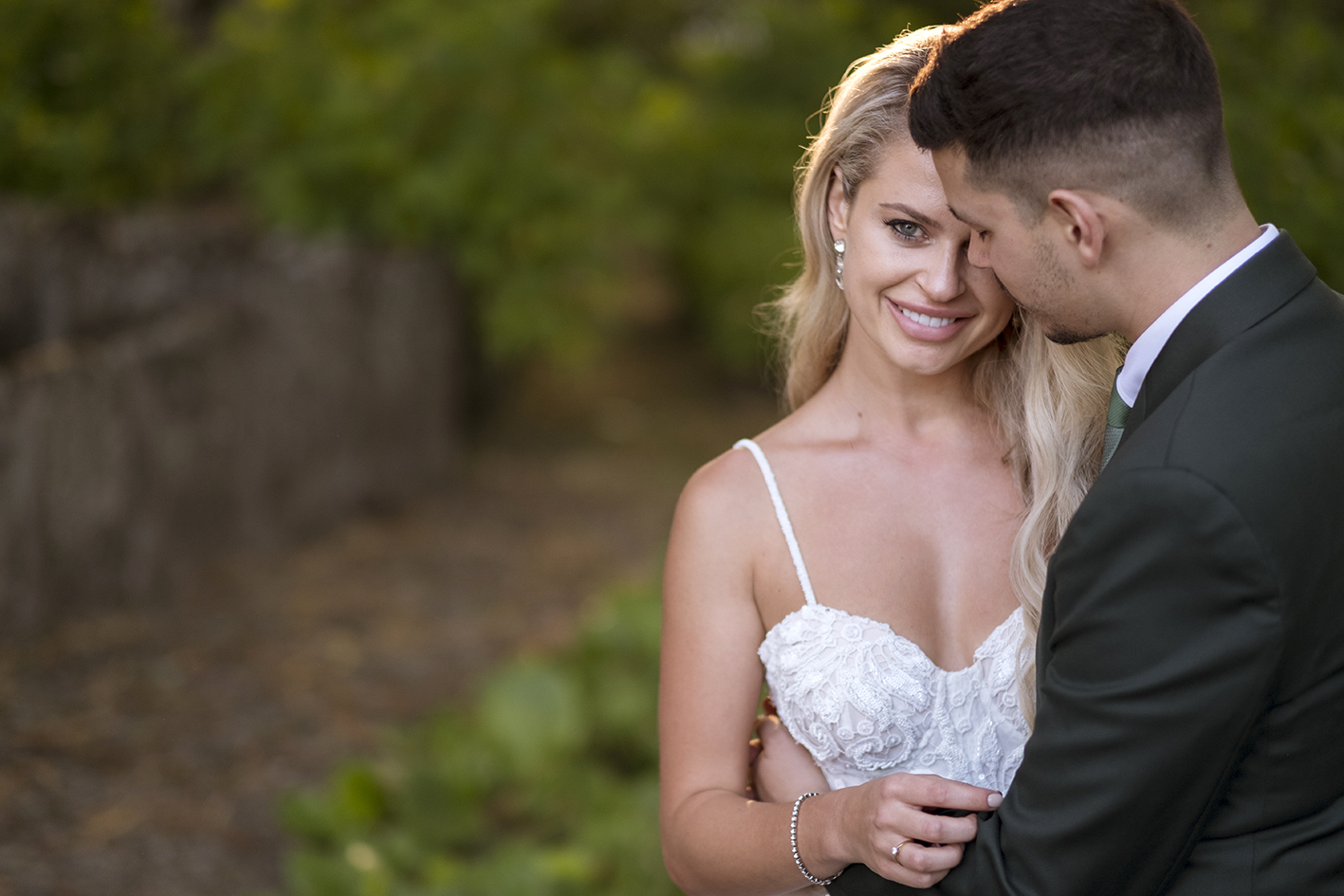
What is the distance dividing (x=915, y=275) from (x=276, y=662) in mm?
3858

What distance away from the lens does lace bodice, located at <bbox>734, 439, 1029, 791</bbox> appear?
1.86m

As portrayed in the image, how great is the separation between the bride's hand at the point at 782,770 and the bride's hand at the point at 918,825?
0.39 meters

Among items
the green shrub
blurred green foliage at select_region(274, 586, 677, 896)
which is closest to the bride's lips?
blurred green foliage at select_region(274, 586, 677, 896)

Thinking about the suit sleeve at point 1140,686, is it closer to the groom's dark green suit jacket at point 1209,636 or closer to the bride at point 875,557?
the groom's dark green suit jacket at point 1209,636

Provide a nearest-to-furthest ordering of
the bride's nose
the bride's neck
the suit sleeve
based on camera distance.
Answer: the suit sleeve → the bride's nose → the bride's neck

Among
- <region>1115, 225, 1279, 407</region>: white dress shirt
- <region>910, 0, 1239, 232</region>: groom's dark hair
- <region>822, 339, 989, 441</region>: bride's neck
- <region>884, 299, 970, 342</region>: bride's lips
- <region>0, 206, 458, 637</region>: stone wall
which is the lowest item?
<region>0, 206, 458, 637</region>: stone wall

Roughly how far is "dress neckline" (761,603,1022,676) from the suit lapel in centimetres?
63

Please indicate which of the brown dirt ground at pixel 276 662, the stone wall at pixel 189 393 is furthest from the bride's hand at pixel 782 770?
the stone wall at pixel 189 393

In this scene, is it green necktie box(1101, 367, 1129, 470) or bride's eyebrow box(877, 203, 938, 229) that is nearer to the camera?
green necktie box(1101, 367, 1129, 470)

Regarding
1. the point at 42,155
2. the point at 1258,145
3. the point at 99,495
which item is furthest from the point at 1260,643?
the point at 42,155

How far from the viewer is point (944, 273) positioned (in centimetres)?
182

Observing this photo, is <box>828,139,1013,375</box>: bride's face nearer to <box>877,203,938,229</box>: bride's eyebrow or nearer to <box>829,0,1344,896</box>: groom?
<box>877,203,938,229</box>: bride's eyebrow

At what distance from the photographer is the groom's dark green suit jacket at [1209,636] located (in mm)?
1229

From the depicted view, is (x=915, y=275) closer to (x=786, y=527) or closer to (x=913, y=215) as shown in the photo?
(x=913, y=215)
